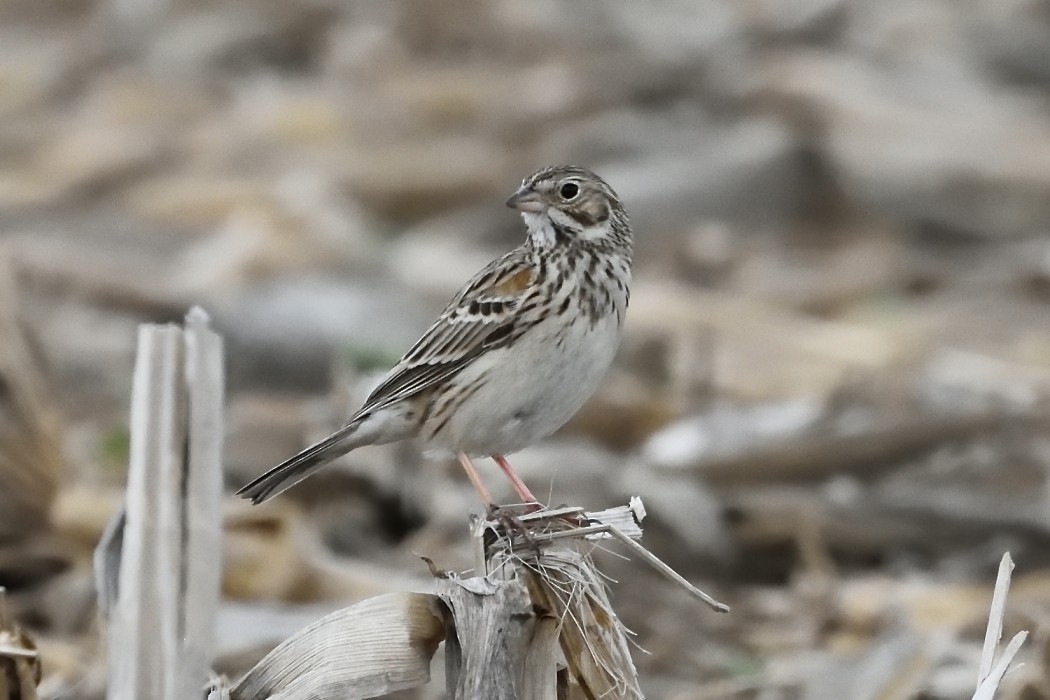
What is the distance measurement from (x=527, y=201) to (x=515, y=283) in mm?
241

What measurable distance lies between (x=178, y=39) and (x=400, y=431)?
11.7 m

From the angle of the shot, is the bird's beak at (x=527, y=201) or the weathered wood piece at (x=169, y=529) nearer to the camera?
the weathered wood piece at (x=169, y=529)

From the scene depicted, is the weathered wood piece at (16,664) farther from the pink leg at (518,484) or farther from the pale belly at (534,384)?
the pale belly at (534,384)

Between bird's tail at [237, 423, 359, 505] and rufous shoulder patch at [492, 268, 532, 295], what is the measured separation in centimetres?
60

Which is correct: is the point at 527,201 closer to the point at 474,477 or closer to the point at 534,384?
the point at 534,384

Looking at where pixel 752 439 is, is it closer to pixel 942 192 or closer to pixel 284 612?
pixel 284 612

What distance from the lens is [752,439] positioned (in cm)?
818

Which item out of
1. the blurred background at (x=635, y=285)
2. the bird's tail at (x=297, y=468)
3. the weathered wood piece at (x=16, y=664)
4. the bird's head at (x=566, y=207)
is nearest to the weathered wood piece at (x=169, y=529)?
the weathered wood piece at (x=16, y=664)

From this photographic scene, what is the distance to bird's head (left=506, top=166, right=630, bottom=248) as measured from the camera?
5469mm

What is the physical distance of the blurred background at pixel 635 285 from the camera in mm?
6613

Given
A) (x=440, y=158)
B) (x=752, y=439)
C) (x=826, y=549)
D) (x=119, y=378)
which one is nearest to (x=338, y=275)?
(x=119, y=378)

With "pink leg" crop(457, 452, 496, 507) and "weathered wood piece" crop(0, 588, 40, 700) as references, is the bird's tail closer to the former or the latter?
"pink leg" crop(457, 452, 496, 507)

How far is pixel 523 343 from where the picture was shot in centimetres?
534

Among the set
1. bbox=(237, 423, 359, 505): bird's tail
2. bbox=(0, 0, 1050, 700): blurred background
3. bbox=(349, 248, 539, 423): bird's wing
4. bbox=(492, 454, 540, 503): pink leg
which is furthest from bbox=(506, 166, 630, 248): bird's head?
bbox=(0, 0, 1050, 700): blurred background
